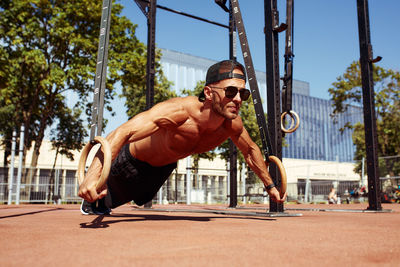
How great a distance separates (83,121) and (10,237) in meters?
19.4

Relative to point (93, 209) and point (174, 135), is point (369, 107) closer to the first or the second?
point (174, 135)

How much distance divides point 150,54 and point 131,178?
3841 mm

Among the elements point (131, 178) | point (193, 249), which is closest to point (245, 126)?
point (131, 178)

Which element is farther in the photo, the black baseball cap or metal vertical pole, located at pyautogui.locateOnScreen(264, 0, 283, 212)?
metal vertical pole, located at pyautogui.locateOnScreen(264, 0, 283, 212)

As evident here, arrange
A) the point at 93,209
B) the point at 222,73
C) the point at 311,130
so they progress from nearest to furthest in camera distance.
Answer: the point at 222,73, the point at 93,209, the point at 311,130

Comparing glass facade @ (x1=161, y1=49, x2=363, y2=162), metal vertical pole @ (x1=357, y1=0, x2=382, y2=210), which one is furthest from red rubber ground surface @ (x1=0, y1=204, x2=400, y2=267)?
glass facade @ (x1=161, y1=49, x2=363, y2=162)

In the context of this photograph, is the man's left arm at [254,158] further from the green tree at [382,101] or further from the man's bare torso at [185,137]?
the green tree at [382,101]

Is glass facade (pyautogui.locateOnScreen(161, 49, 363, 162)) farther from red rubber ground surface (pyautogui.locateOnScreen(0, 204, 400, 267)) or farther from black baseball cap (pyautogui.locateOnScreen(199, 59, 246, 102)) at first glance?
red rubber ground surface (pyautogui.locateOnScreen(0, 204, 400, 267))

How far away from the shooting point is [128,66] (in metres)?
16.5

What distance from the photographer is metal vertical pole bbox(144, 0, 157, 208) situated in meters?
7.14

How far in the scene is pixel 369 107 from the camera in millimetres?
6500

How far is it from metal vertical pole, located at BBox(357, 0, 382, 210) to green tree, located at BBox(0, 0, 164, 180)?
1148 cm

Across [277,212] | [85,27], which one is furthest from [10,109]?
[277,212]

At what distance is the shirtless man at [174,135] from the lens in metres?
3.01
